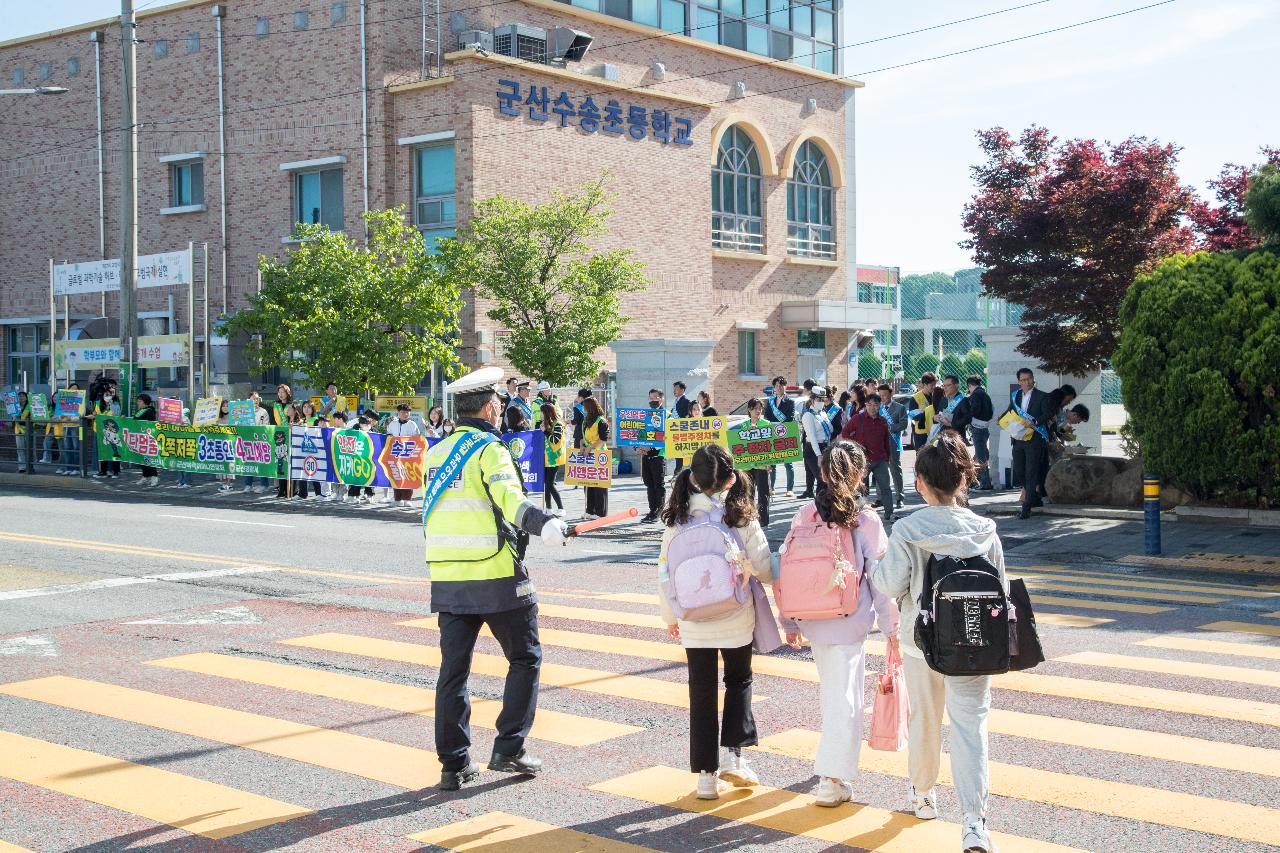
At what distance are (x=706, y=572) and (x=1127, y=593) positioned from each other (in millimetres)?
7516

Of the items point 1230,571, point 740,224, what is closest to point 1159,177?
point 1230,571

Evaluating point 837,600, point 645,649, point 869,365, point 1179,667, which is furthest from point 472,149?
point 869,365

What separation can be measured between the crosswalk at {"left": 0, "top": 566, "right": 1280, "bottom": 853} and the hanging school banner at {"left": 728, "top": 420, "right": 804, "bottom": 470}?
7640 millimetres

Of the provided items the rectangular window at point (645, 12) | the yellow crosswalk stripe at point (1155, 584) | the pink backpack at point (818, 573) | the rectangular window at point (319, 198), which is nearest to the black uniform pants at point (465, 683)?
the pink backpack at point (818, 573)

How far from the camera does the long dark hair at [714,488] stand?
19.9 ft

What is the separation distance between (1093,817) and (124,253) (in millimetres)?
24211

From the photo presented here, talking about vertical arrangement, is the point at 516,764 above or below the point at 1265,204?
below

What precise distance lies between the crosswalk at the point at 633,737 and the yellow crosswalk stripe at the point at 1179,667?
0.03 metres

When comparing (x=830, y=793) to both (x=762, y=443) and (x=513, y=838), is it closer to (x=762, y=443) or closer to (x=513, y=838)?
(x=513, y=838)

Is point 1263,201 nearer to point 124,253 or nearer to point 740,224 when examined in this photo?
point 124,253

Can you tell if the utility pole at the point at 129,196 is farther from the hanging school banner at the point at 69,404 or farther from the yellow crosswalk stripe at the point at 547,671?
the yellow crosswalk stripe at the point at 547,671

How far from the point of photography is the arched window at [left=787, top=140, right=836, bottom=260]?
42.2 metres

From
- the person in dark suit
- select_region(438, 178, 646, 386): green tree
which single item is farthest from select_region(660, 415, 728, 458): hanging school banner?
select_region(438, 178, 646, 386): green tree

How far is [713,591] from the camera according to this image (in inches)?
232
